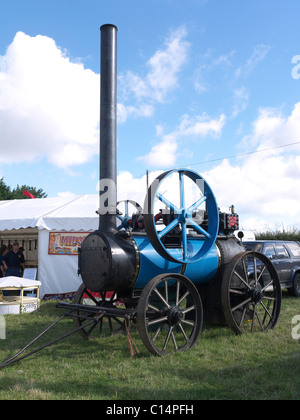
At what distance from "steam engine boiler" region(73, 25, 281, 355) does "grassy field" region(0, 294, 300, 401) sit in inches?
11.9

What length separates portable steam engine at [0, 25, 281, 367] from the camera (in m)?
4.65

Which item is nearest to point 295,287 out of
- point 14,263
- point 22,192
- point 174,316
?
point 174,316

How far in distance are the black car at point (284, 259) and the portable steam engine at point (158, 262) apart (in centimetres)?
367

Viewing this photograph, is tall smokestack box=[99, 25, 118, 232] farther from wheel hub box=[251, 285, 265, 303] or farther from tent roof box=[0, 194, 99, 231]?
tent roof box=[0, 194, 99, 231]

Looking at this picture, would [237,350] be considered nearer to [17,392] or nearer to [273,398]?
[273,398]

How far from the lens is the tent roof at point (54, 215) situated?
402 inches

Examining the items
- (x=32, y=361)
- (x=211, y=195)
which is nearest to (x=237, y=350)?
(x=211, y=195)

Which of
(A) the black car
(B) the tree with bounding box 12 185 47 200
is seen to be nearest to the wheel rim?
(A) the black car

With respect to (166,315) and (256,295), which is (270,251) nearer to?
(256,295)

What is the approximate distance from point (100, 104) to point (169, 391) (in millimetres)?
3632

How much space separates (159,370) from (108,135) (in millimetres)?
2917

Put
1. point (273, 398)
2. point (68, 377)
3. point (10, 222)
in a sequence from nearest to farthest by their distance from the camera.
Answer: point (273, 398) < point (68, 377) < point (10, 222)

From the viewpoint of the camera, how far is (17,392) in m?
3.39

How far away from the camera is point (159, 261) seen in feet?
16.3
